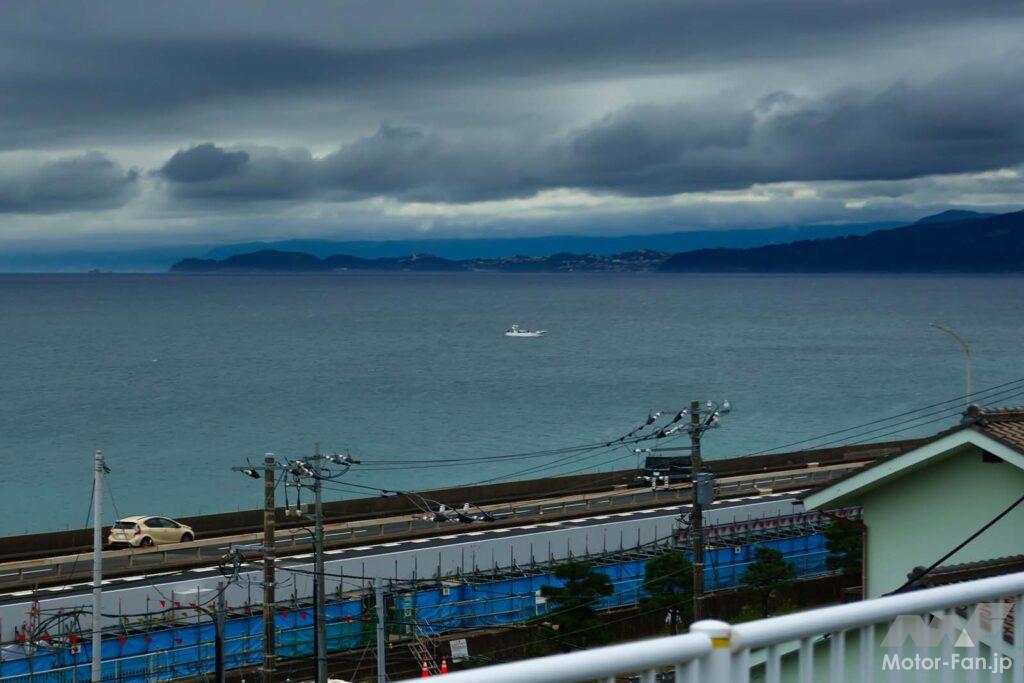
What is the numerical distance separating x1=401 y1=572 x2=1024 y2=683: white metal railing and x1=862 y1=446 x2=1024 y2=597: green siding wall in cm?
845

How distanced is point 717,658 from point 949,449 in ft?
35.1

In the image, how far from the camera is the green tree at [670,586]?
36219 mm

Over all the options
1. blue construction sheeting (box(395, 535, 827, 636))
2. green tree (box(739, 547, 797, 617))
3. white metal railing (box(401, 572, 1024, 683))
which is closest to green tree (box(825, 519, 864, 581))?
blue construction sheeting (box(395, 535, 827, 636))

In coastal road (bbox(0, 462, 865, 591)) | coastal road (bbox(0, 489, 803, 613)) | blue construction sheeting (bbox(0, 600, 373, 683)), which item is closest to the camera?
blue construction sheeting (bbox(0, 600, 373, 683))

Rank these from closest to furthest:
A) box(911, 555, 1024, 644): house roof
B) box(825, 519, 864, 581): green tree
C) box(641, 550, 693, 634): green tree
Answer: box(911, 555, 1024, 644): house roof → box(641, 550, 693, 634): green tree → box(825, 519, 864, 581): green tree

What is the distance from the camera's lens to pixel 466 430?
9981 centimetres

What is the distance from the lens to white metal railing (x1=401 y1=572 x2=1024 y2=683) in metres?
3.53

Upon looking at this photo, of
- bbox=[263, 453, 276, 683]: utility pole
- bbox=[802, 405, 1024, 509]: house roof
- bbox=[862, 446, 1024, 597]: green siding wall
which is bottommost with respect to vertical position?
bbox=[263, 453, 276, 683]: utility pole

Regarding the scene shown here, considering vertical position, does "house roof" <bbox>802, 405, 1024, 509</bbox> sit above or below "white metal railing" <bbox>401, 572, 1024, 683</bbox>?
below

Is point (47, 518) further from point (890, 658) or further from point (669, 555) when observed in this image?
point (890, 658)

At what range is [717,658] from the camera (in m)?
3.86

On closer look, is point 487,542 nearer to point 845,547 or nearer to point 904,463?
point 845,547

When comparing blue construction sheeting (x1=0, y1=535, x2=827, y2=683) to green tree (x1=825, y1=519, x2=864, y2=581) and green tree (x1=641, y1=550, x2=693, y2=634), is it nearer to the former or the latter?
green tree (x1=641, y1=550, x2=693, y2=634)

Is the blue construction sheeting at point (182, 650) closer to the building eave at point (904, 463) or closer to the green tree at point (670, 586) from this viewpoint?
the green tree at point (670, 586)
